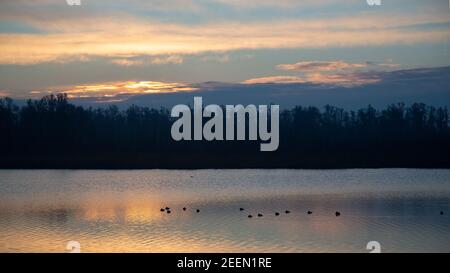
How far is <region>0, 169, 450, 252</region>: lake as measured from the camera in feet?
59.4

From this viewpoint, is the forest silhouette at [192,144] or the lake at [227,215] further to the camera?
the forest silhouette at [192,144]

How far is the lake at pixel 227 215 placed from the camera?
59.4 feet

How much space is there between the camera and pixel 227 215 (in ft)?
78.2

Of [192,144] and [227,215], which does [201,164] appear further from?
[227,215]

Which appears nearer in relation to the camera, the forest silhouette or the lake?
the lake

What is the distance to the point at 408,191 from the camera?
1254 inches

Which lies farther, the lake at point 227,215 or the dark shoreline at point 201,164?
the dark shoreline at point 201,164

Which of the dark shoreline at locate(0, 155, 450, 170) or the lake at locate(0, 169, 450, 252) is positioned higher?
the lake at locate(0, 169, 450, 252)

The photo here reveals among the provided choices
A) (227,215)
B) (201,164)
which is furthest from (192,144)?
(227,215)

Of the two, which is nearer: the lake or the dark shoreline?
the lake

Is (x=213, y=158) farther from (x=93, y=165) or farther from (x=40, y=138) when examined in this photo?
(x=40, y=138)

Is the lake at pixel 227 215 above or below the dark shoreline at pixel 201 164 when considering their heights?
above
